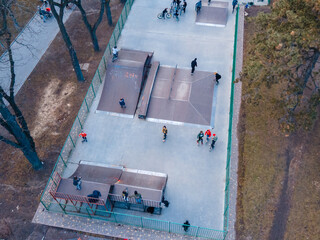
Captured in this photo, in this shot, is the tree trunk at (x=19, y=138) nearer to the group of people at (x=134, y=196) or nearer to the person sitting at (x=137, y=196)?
the group of people at (x=134, y=196)

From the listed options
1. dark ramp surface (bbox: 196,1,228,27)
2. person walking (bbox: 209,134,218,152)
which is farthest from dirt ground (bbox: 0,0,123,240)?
person walking (bbox: 209,134,218,152)

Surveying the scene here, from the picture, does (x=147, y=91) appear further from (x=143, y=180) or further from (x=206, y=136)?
(x=143, y=180)

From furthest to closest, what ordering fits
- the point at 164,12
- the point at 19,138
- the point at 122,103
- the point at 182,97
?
the point at 164,12 → the point at 182,97 → the point at 122,103 → the point at 19,138

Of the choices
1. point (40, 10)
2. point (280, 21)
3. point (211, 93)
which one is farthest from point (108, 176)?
point (40, 10)

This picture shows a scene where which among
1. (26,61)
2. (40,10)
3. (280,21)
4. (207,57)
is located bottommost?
(280,21)

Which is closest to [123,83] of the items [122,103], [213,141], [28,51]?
[122,103]

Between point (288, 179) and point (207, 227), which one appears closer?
point (207, 227)

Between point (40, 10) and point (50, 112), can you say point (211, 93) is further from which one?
point (40, 10)
